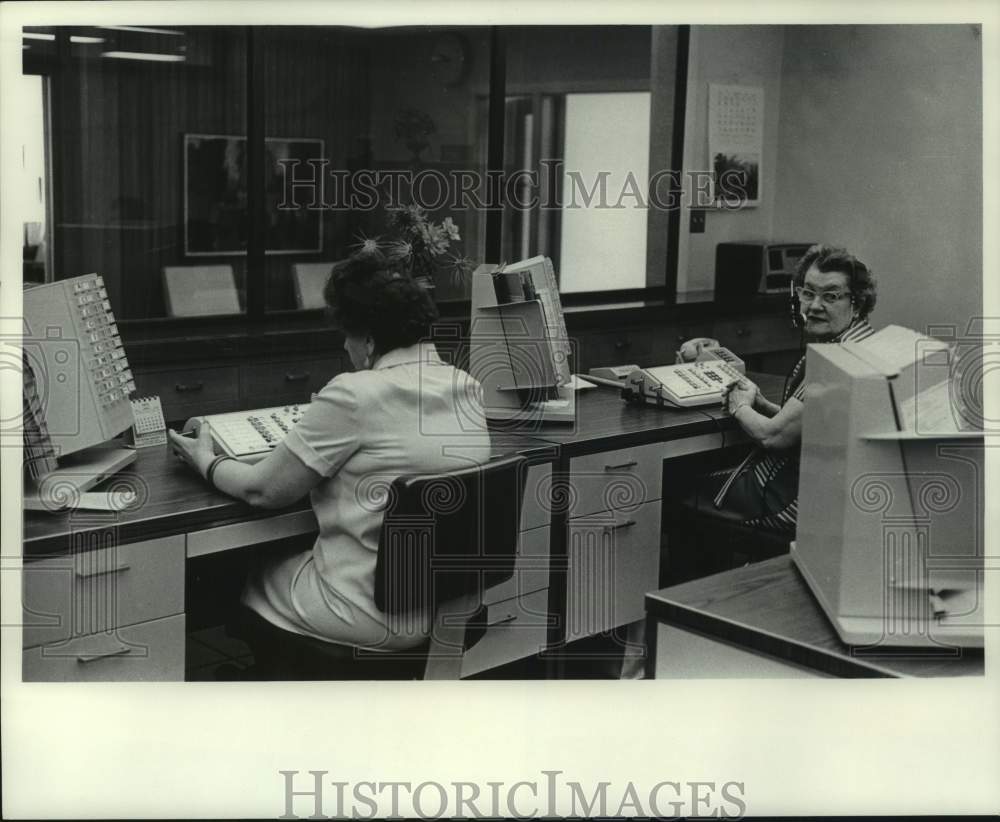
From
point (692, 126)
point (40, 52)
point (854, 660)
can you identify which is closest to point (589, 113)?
point (692, 126)

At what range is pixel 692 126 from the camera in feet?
13.6

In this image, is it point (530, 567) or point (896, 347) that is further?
point (530, 567)

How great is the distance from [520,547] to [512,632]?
21 centimetres

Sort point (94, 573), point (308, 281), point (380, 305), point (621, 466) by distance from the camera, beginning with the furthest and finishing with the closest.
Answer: point (308, 281), point (621, 466), point (380, 305), point (94, 573)

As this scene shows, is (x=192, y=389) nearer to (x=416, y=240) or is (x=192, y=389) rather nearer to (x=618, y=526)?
(x=416, y=240)

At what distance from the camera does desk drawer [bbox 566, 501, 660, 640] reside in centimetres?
295

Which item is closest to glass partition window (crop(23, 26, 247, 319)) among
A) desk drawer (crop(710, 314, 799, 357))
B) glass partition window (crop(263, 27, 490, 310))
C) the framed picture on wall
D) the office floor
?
the framed picture on wall

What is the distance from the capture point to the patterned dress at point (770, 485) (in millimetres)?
2891

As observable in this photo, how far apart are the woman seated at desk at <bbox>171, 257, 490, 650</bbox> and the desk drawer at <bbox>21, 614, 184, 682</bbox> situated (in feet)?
0.71

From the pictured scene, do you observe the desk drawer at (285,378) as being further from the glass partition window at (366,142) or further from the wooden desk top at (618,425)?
the wooden desk top at (618,425)

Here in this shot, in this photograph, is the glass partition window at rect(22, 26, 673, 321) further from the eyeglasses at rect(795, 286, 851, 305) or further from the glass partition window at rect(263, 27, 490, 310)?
the eyeglasses at rect(795, 286, 851, 305)

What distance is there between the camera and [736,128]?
4.20 m

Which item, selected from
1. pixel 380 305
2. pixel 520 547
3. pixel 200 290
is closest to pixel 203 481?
pixel 380 305

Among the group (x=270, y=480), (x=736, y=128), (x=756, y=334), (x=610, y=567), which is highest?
(x=736, y=128)
